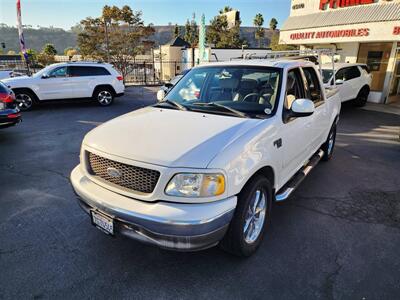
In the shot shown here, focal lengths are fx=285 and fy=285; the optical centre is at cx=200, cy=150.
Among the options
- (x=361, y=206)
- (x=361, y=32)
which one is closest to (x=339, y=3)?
(x=361, y=32)

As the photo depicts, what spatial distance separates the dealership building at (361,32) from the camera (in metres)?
11.9

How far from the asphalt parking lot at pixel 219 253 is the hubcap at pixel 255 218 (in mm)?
222

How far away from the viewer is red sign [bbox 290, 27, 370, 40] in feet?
41.5

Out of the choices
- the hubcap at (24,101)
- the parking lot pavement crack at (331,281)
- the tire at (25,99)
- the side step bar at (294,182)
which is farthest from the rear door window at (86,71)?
the parking lot pavement crack at (331,281)

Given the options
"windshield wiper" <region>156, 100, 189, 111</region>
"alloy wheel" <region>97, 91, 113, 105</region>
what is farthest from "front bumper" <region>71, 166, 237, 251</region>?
"alloy wheel" <region>97, 91, 113, 105</region>

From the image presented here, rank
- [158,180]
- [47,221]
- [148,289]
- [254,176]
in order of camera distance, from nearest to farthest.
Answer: [158,180] → [148,289] → [254,176] → [47,221]

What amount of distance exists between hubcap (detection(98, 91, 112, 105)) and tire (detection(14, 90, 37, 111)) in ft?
7.70

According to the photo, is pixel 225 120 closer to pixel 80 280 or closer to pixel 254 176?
pixel 254 176

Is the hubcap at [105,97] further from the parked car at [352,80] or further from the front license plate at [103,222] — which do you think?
the front license plate at [103,222]

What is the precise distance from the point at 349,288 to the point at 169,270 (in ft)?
5.24

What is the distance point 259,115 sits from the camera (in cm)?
300

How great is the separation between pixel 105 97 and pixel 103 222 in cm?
1029

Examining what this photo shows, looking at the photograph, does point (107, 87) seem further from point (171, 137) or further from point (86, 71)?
point (171, 137)

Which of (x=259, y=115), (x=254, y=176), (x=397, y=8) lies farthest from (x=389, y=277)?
(x=397, y=8)
